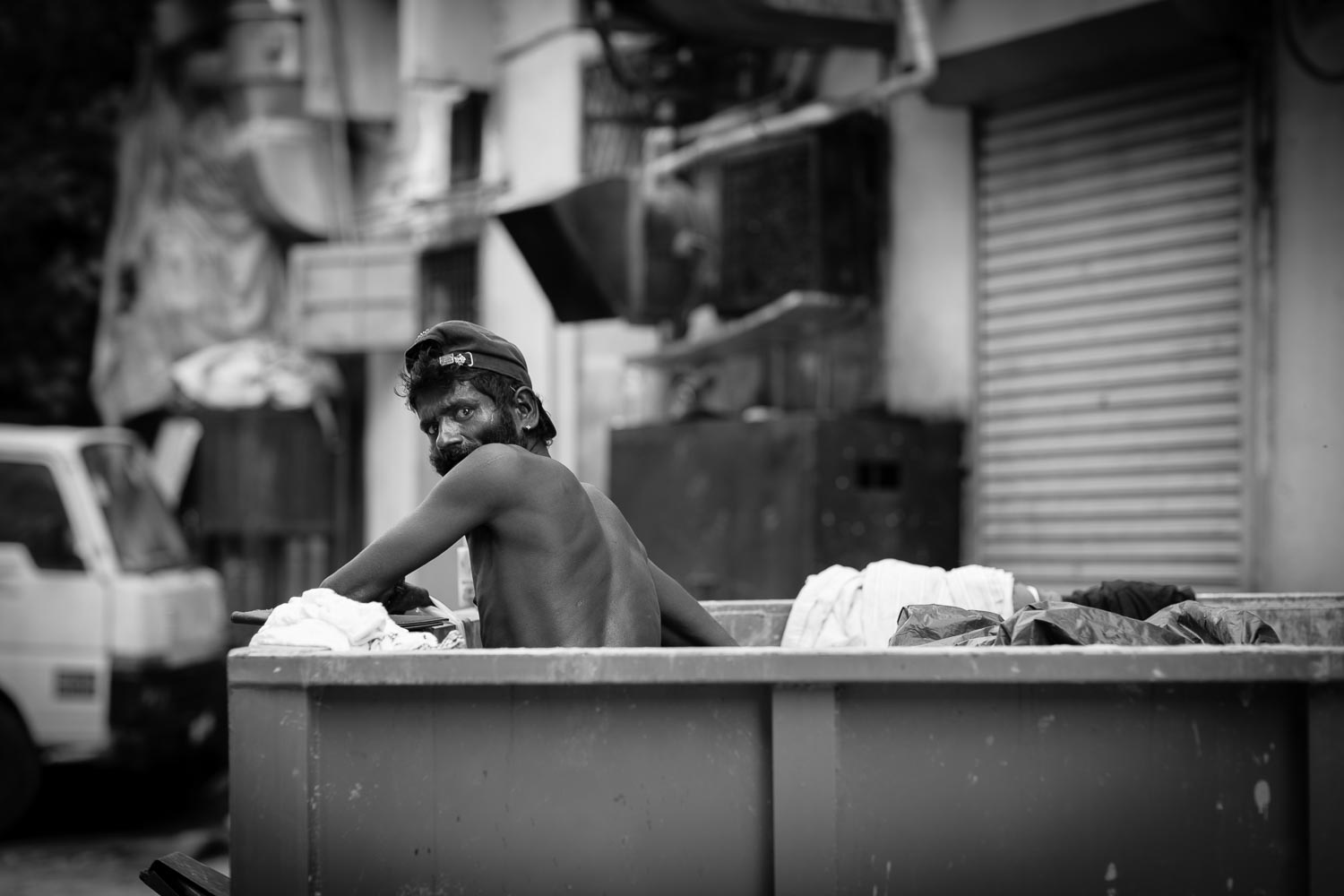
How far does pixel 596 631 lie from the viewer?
10.2 feet

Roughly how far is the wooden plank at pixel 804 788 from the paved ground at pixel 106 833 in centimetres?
476

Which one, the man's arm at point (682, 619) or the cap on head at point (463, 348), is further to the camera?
the man's arm at point (682, 619)

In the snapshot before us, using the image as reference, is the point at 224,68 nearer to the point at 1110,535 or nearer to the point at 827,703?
the point at 1110,535

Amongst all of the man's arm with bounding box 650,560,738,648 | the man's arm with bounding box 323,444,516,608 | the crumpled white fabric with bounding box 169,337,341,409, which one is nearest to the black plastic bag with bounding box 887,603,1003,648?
the man's arm with bounding box 650,560,738,648

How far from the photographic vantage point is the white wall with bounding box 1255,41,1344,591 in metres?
6.06

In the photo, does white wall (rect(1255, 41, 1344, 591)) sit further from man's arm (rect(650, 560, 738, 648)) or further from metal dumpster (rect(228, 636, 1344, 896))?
metal dumpster (rect(228, 636, 1344, 896))

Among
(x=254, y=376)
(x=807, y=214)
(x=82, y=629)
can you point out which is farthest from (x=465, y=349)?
(x=254, y=376)

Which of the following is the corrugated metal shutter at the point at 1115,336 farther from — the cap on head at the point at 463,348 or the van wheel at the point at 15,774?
the van wheel at the point at 15,774

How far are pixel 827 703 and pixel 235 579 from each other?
10915 mm

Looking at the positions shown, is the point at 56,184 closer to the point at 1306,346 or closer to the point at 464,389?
the point at 1306,346

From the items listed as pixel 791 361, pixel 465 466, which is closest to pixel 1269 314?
pixel 791 361

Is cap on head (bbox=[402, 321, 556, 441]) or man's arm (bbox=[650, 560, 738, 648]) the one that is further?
man's arm (bbox=[650, 560, 738, 648])

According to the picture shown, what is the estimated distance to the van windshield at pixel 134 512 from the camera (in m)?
8.24

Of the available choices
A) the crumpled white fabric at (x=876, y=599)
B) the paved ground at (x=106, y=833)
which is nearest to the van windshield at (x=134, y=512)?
the paved ground at (x=106, y=833)
